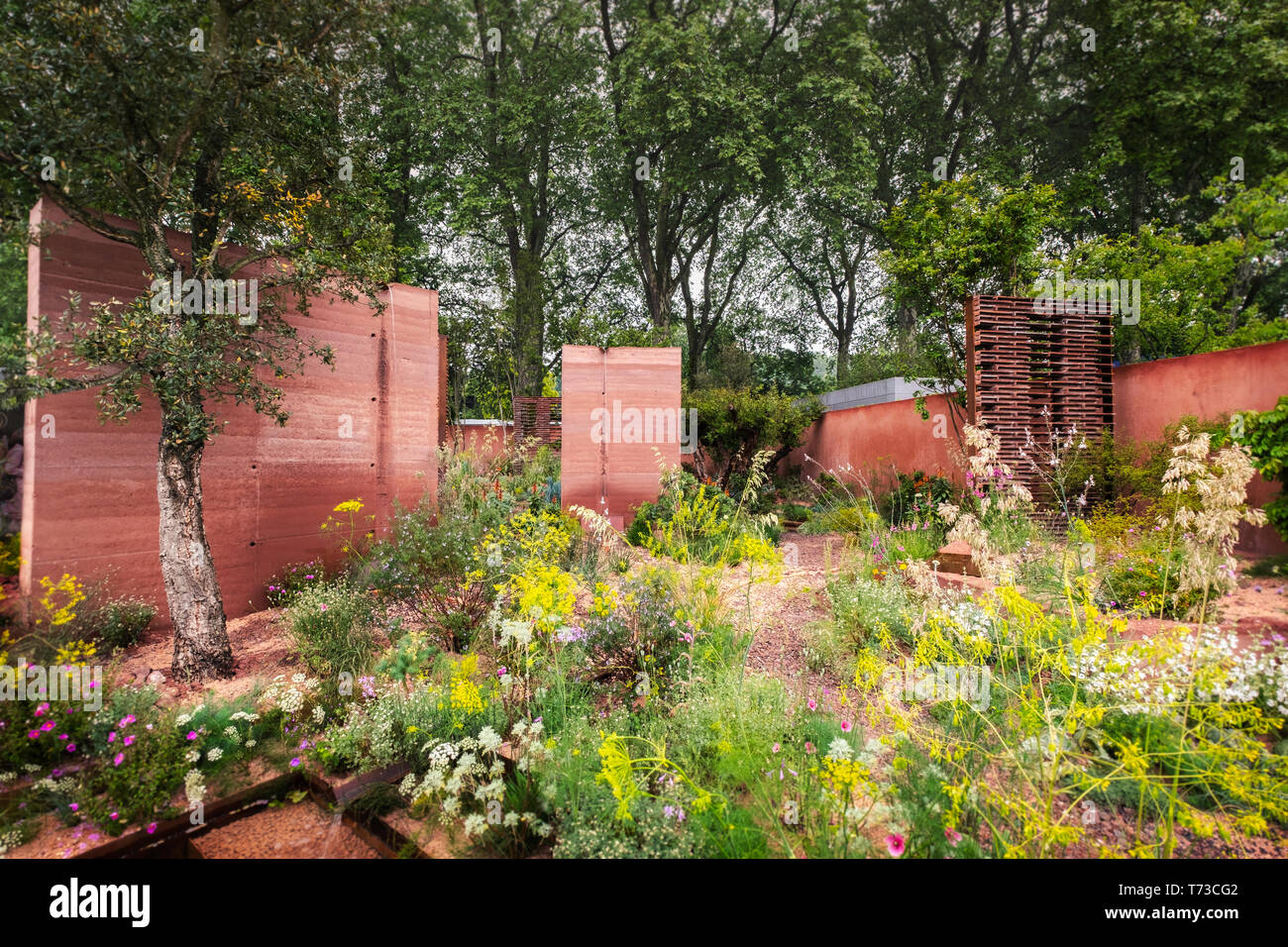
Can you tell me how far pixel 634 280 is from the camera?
18.8 m

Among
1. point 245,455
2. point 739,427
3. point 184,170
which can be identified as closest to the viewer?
point 184,170

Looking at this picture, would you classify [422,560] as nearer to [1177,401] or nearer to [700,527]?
[700,527]

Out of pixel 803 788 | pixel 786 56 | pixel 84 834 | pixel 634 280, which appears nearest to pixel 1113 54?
pixel 786 56

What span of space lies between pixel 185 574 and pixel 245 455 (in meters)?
1.56

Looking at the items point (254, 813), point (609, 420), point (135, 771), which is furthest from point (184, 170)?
point (609, 420)

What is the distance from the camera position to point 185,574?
333 cm

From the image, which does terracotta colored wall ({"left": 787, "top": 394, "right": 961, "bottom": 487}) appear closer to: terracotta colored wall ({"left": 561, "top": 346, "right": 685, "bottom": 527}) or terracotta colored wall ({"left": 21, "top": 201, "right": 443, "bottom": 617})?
terracotta colored wall ({"left": 561, "top": 346, "right": 685, "bottom": 527})

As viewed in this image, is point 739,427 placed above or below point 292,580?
above

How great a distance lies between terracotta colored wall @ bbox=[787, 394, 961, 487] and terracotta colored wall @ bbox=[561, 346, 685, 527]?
2788 millimetres

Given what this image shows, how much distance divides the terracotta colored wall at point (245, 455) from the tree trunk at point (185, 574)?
3.35ft

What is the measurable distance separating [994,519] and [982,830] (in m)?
3.20

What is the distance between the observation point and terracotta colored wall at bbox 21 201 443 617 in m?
3.64

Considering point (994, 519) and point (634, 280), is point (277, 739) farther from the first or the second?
point (634, 280)

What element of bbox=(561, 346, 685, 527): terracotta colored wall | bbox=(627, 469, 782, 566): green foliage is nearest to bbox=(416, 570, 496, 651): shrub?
bbox=(627, 469, 782, 566): green foliage
